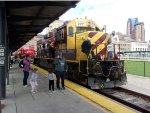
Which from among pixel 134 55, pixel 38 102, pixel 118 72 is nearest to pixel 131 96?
pixel 118 72

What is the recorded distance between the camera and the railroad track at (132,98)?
12507 millimetres

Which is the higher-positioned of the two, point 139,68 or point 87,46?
point 87,46

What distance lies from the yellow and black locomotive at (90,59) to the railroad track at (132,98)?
23.7 inches

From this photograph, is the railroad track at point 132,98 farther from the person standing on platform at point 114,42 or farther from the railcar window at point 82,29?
the railcar window at point 82,29

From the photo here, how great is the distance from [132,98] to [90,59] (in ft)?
10.8

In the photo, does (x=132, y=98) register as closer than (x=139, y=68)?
Yes

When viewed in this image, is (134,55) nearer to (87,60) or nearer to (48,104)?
(87,60)

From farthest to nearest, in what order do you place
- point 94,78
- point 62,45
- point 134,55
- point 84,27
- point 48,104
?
point 134,55 → point 62,45 → point 84,27 → point 94,78 → point 48,104

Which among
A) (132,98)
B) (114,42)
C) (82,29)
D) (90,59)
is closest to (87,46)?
(90,59)

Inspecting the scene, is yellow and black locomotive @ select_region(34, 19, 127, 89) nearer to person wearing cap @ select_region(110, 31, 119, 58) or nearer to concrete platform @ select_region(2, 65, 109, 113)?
person wearing cap @ select_region(110, 31, 119, 58)

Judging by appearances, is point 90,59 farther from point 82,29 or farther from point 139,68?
point 139,68

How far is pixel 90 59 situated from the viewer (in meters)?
16.7

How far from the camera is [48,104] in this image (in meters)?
11.0

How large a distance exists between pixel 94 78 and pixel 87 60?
1043 millimetres
